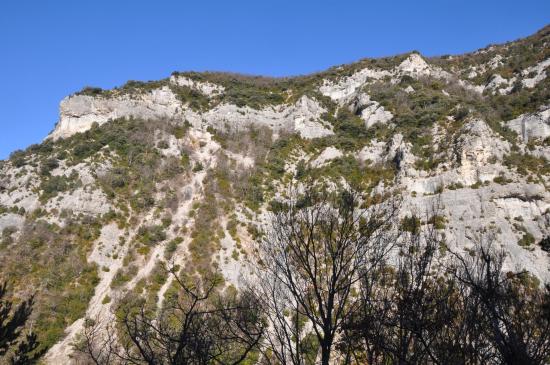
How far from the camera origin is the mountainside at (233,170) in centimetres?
2722

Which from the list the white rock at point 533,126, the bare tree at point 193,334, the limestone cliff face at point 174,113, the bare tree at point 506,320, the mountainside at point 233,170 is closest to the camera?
the bare tree at point 193,334

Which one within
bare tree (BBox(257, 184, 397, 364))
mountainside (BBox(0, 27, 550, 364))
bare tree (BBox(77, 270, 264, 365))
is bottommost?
bare tree (BBox(77, 270, 264, 365))

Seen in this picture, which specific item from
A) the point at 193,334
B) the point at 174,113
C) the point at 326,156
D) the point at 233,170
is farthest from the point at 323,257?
the point at 174,113

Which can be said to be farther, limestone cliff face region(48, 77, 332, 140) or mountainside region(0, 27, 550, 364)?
limestone cliff face region(48, 77, 332, 140)

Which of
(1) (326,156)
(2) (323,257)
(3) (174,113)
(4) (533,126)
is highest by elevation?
(3) (174,113)

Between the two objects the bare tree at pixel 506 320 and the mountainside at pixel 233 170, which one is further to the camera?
the mountainside at pixel 233 170

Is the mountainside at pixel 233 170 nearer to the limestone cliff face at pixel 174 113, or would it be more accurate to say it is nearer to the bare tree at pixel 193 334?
the limestone cliff face at pixel 174 113

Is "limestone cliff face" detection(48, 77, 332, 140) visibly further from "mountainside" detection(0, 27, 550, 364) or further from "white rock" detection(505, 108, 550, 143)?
"white rock" detection(505, 108, 550, 143)

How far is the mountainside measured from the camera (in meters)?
27.2

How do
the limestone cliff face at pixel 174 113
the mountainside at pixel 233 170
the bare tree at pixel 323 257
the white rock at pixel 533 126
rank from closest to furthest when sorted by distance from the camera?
Answer: 1. the bare tree at pixel 323 257
2. the mountainside at pixel 233 170
3. the white rock at pixel 533 126
4. the limestone cliff face at pixel 174 113

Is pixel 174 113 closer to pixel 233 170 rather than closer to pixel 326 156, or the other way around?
pixel 233 170

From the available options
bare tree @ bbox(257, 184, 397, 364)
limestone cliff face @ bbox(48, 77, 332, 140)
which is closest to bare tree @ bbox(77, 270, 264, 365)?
bare tree @ bbox(257, 184, 397, 364)

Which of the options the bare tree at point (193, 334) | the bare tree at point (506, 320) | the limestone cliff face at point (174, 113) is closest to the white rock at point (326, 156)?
the limestone cliff face at point (174, 113)

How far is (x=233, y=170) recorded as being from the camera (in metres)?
40.4
